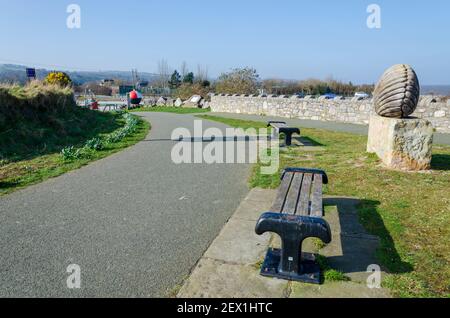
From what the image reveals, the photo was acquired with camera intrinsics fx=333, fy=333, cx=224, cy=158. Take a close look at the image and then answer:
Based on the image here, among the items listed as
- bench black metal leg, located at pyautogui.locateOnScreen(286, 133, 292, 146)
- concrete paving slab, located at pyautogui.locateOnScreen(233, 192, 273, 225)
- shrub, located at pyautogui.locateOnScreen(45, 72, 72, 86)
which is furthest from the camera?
shrub, located at pyautogui.locateOnScreen(45, 72, 72, 86)

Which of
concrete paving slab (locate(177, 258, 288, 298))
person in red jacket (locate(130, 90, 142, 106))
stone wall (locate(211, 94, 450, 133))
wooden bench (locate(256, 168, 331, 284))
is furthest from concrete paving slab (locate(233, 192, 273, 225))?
person in red jacket (locate(130, 90, 142, 106))

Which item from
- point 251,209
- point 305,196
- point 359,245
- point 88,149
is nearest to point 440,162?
point 359,245

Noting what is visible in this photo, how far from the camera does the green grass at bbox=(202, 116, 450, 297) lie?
299 cm

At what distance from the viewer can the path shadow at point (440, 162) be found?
6399 mm

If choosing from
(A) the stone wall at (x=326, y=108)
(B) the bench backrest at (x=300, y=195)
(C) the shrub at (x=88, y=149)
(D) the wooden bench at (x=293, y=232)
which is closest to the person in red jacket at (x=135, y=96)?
(A) the stone wall at (x=326, y=108)

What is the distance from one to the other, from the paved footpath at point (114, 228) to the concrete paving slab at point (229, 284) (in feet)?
0.54

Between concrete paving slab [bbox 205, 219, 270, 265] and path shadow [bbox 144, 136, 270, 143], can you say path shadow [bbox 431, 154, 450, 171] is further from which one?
path shadow [bbox 144, 136, 270, 143]

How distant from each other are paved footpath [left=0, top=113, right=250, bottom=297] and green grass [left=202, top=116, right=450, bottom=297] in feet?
4.55

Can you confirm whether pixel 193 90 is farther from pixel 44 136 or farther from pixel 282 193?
pixel 282 193

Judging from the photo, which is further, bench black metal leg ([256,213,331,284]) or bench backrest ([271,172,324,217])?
bench backrest ([271,172,324,217])

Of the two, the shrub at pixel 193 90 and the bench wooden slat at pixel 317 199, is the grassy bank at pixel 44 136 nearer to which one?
the bench wooden slat at pixel 317 199

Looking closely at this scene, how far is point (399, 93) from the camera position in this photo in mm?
6363

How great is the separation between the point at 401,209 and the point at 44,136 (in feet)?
34.8
